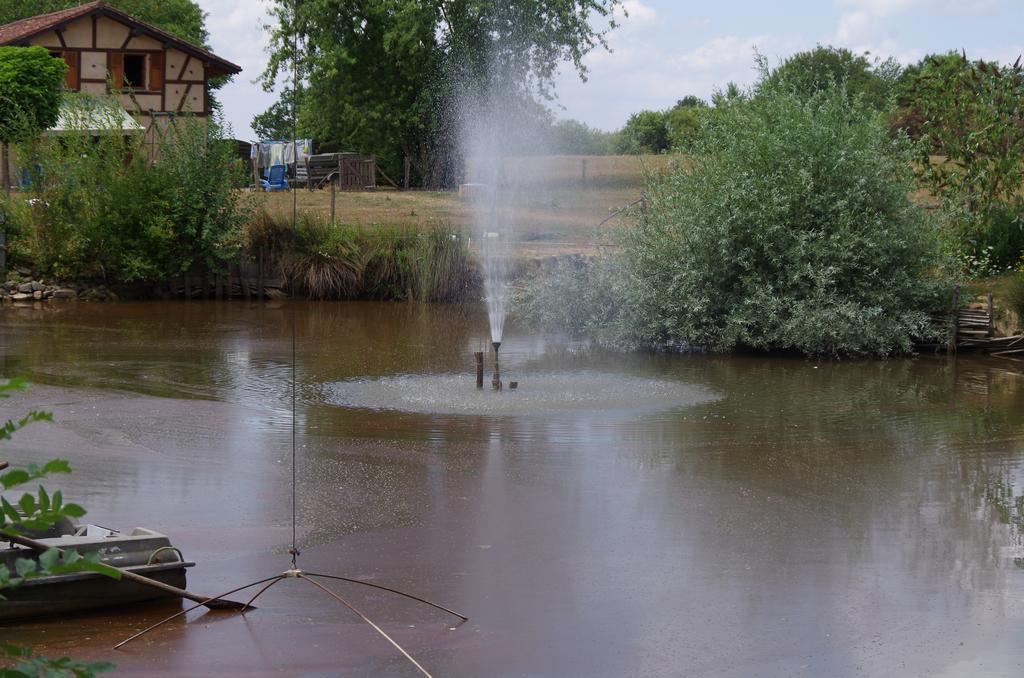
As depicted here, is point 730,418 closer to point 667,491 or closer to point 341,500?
point 667,491

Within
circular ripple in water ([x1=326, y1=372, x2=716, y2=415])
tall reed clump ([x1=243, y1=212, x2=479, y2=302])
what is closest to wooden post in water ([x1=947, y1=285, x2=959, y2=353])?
circular ripple in water ([x1=326, y1=372, x2=716, y2=415])

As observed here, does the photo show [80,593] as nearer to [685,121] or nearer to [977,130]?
[977,130]

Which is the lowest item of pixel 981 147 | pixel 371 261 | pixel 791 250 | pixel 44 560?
pixel 44 560

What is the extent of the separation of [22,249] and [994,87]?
70.8 feet

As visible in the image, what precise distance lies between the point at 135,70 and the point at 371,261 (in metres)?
23.9

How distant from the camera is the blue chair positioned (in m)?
44.2

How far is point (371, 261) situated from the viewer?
27.1 m

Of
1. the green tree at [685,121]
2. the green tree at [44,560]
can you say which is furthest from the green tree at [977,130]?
the green tree at [44,560]

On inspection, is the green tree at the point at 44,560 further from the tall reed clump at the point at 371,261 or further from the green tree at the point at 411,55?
the green tree at the point at 411,55

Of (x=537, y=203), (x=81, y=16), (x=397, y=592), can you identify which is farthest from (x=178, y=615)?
(x=81, y=16)

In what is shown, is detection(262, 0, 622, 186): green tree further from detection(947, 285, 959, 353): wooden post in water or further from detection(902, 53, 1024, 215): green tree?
detection(947, 285, 959, 353): wooden post in water

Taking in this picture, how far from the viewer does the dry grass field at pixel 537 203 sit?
3111 centimetres

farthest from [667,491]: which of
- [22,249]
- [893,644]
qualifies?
[22,249]

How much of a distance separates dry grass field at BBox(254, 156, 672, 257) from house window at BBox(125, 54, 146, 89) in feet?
33.0
